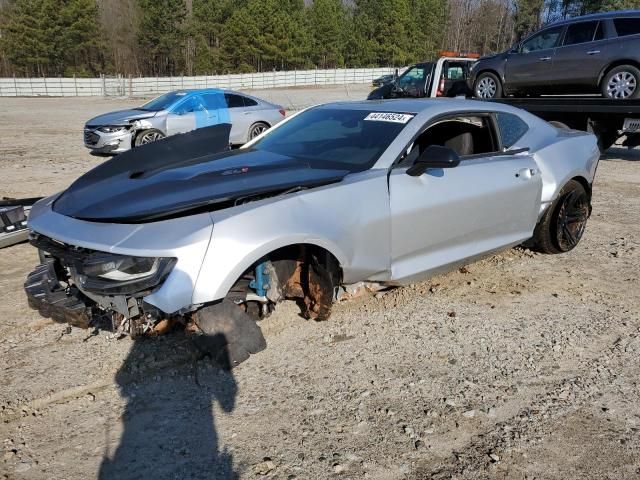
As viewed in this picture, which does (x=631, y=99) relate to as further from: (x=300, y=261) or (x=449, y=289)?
(x=300, y=261)

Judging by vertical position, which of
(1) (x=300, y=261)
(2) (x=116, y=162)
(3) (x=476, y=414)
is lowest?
(3) (x=476, y=414)

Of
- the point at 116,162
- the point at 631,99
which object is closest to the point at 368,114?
the point at 116,162

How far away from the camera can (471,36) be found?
93312 mm

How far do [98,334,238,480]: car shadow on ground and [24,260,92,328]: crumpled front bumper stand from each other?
400 mm

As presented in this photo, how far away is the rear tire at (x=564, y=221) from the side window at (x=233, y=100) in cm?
917

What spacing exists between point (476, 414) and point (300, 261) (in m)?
1.34

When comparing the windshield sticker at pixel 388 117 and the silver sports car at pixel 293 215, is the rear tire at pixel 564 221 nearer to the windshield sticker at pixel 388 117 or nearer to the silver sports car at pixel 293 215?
the silver sports car at pixel 293 215

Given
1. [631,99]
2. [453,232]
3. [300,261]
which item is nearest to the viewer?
[300,261]

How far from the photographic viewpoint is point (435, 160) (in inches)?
140

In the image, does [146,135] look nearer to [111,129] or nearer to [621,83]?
[111,129]

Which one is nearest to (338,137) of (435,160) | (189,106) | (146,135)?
(435,160)

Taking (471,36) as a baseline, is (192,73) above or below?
below

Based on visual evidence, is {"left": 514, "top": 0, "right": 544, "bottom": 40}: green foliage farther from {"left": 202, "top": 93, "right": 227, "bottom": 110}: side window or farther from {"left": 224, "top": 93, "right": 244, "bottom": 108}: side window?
{"left": 202, "top": 93, "right": 227, "bottom": 110}: side window

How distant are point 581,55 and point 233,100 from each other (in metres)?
7.36
